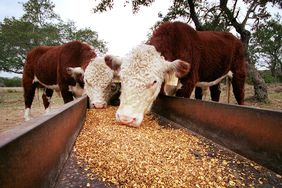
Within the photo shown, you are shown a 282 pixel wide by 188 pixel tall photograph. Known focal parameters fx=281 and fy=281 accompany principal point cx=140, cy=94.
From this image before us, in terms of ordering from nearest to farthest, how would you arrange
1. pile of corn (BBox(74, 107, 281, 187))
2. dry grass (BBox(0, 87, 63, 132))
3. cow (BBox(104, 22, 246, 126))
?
pile of corn (BBox(74, 107, 281, 187)), cow (BBox(104, 22, 246, 126)), dry grass (BBox(0, 87, 63, 132))

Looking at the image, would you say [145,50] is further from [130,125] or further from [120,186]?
[120,186]

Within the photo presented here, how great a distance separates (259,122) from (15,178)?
4.47ft

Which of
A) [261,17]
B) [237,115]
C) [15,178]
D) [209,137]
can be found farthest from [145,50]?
[261,17]

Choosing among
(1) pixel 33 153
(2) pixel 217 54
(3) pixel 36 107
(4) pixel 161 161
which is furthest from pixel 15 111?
(1) pixel 33 153

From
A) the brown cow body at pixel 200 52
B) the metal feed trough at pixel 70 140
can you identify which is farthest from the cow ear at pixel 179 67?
Answer: the metal feed trough at pixel 70 140

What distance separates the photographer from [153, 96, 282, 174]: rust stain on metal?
155cm

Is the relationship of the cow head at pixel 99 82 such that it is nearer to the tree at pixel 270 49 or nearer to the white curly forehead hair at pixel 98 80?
the white curly forehead hair at pixel 98 80

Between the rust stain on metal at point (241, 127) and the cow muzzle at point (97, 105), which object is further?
the cow muzzle at point (97, 105)

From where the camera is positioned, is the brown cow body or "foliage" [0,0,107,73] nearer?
the brown cow body

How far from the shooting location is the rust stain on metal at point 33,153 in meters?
0.78

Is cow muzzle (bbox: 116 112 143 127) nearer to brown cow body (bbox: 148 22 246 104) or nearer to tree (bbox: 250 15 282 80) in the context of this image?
brown cow body (bbox: 148 22 246 104)

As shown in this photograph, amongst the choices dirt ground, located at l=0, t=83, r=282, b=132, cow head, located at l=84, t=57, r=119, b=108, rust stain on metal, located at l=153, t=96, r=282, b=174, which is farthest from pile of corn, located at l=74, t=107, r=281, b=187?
dirt ground, located at l=0, t=83, r=282, b=132

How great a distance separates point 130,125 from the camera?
8.89 feet

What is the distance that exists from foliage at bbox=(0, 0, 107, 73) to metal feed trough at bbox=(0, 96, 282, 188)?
22.6 meters
